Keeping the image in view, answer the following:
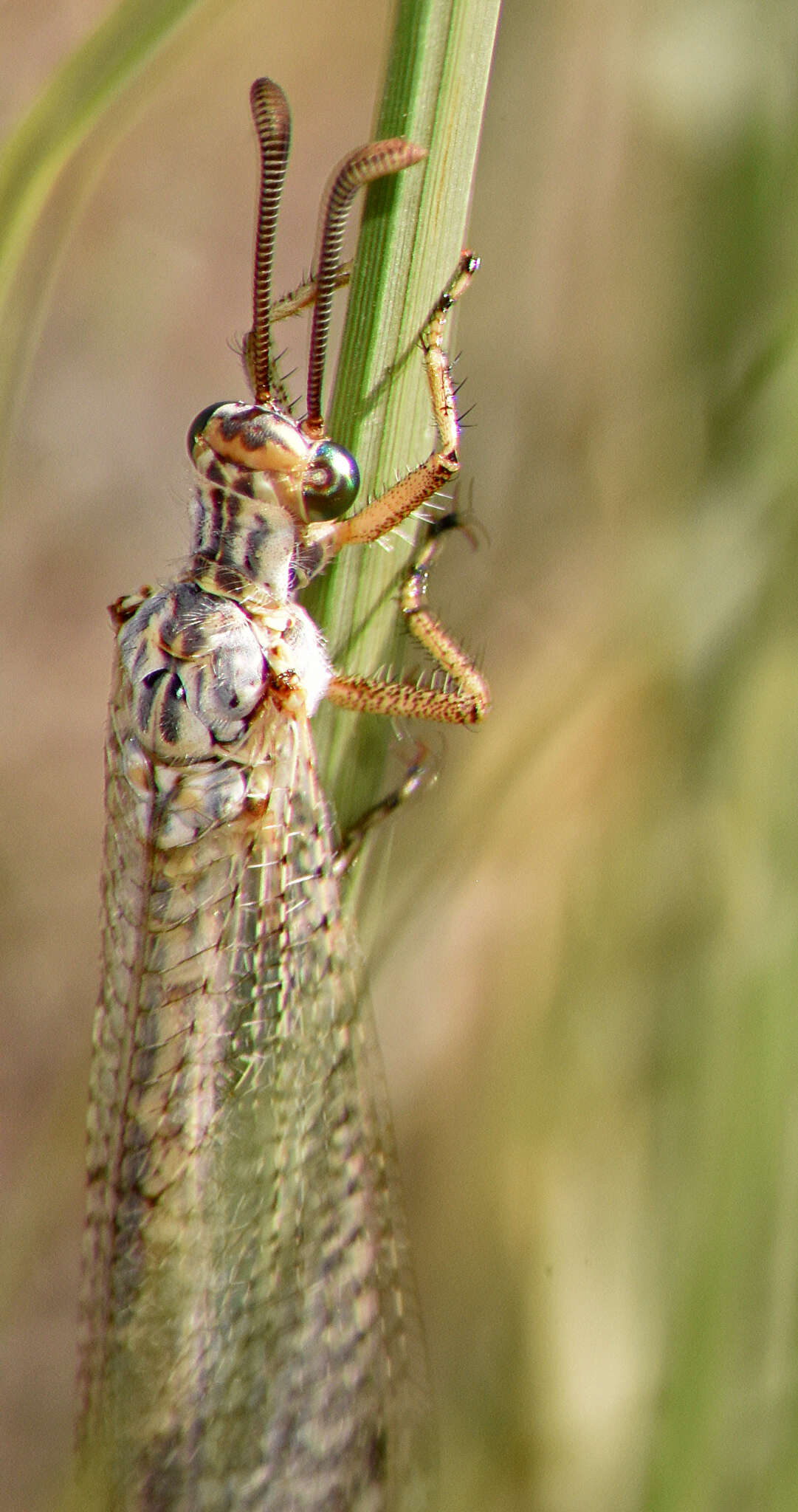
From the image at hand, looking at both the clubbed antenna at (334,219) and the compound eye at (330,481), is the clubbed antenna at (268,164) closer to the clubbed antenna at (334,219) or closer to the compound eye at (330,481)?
the clubbed antenna at (334,219)


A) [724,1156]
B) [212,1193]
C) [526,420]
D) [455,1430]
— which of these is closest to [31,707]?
[526,420]

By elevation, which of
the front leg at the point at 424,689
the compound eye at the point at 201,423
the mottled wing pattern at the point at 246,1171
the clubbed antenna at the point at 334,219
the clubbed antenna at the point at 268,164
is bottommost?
the mottled wing pattern at the point at 246,1171

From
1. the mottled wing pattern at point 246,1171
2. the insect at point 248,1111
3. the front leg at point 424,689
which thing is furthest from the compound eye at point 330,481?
the mottled wing pattern at point 246,1171

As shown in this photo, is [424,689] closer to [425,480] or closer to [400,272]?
[425,480]

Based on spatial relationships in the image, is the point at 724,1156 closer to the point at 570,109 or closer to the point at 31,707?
the point at 570,109

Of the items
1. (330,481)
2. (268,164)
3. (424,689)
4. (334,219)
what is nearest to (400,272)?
(334,219)

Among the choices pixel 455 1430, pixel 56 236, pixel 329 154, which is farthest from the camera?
pixel 329 154

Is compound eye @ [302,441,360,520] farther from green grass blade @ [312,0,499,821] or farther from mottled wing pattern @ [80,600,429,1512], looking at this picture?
mottled wing pattern @ [80,600,429,1512]
